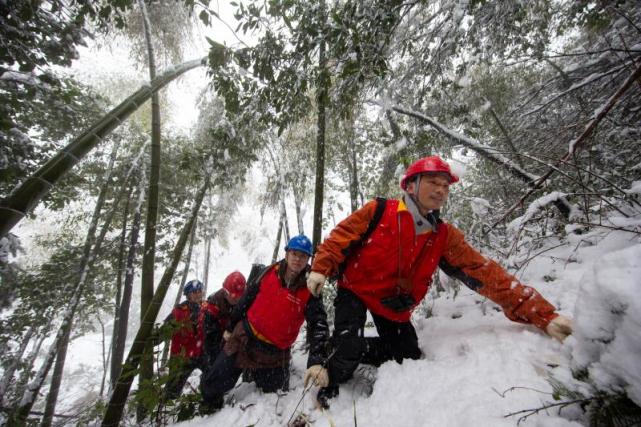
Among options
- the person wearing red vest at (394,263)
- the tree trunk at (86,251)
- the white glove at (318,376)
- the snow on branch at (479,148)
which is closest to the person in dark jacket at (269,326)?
the person wearing red vest at (394,263)

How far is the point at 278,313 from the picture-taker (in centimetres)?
305

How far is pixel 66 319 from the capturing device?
5523 millimetres

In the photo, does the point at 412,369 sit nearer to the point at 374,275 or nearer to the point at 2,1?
the point at 374,275

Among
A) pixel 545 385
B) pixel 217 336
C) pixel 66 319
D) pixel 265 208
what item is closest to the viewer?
pixel 545 385

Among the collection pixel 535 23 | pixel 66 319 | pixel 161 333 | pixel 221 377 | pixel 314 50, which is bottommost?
pixel 221 377

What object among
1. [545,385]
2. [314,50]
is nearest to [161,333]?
[545,385]

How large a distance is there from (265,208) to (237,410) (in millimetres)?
7750

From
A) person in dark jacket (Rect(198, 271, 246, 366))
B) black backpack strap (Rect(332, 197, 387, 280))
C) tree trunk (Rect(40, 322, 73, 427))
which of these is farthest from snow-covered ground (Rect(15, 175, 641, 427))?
tree trunk (Rect(40, 322, 73, 427))

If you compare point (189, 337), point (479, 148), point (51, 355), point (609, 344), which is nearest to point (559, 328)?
point (609, 344)

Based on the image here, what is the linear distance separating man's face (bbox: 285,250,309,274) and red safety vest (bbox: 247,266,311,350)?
0.62 feet

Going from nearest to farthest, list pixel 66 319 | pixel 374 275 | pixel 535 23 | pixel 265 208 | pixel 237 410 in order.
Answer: pixel 374 275 < pixel 237 410 < pixel 535 23 < pixel 66 319 < pixel 265 208

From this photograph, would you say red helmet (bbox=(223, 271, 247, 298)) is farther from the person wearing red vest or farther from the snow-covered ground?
the person wearing red vest

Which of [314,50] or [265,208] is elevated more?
[265,208]

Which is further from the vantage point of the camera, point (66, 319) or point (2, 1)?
point (66, 319)
